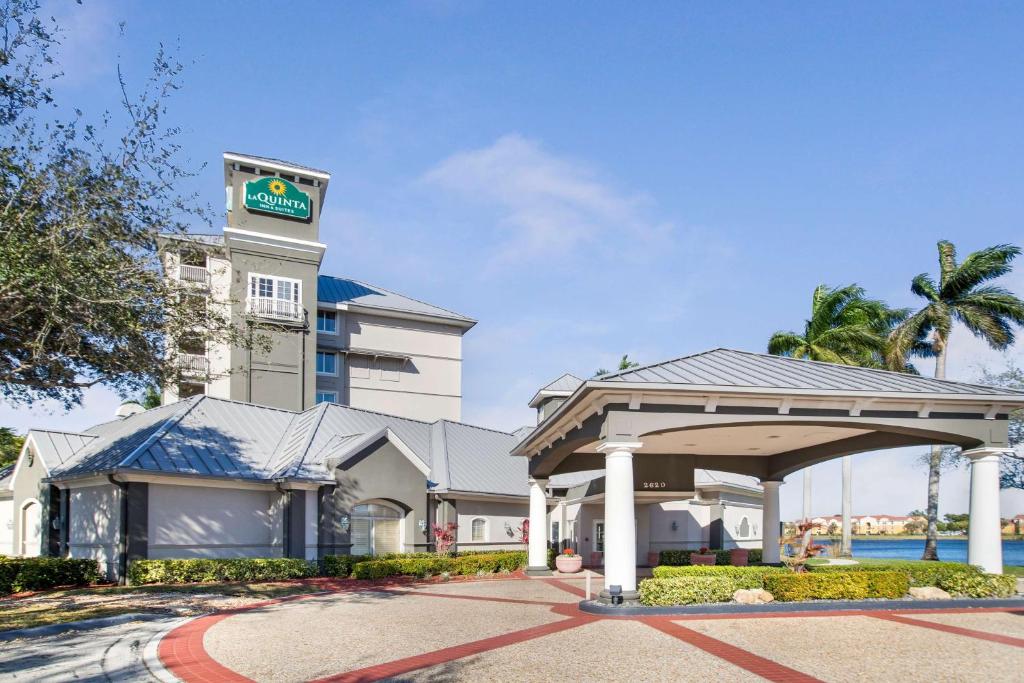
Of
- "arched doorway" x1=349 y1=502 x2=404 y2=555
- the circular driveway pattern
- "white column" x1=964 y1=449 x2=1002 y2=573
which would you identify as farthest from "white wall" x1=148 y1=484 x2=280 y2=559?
"white column" x1=964 y1=449 x2=1002 y2=573

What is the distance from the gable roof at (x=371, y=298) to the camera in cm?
4838

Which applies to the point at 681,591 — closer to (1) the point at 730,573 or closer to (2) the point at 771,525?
(1) the point at 730,573

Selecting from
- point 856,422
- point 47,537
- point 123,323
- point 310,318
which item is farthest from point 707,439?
point 310,318

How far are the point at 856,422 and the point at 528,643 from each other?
32.6 ft

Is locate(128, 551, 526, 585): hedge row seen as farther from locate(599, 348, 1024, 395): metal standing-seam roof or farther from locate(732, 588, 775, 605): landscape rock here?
locate(732, 588, 775, 605): landscape rock

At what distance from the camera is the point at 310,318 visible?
4316 cm

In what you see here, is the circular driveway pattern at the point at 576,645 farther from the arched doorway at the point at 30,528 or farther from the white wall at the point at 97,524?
the arched doorway at the point at 30,528

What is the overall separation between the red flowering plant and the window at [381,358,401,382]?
61.6 ft

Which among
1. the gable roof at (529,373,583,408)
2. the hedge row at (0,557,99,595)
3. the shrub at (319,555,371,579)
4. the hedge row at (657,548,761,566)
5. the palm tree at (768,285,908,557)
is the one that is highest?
the palm tree at (768,285,908,557)

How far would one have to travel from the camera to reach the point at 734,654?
1230 cm

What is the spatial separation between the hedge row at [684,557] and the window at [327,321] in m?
22.9

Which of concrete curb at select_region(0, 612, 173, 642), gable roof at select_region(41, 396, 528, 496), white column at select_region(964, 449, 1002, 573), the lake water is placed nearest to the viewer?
concrete curb at select_region(0, 612, 173, 642)

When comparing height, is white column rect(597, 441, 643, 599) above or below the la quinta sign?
below

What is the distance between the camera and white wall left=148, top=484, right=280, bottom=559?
83.0 feet
